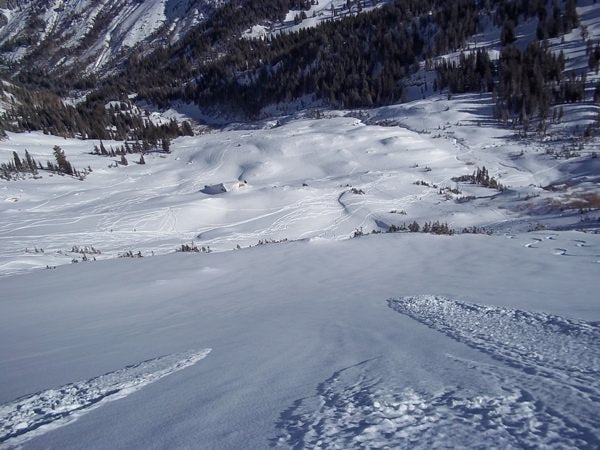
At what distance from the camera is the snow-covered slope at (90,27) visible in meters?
117

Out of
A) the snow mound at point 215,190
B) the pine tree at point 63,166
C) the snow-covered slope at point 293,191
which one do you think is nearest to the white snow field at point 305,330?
the snow-covered slope at point 293,191

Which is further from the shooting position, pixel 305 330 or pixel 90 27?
pixel 90 27

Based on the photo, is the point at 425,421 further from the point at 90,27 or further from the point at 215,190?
the point at 90,27

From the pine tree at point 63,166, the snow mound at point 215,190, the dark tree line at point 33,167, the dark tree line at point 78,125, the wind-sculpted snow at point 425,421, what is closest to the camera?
the wind-sculpted snow at point 425,421

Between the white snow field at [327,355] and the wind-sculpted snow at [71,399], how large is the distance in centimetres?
2

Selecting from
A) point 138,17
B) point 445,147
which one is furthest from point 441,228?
point 138,17

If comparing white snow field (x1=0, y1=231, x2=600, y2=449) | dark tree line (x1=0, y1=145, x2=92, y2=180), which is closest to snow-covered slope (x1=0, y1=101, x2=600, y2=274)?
dark tree line (x1=0, y1=145, x2=92, y2=180)

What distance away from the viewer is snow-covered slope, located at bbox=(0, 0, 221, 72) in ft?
384

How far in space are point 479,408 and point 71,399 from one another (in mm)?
3230

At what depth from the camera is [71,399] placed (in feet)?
10.7

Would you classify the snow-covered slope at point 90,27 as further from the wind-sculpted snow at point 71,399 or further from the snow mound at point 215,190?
the wind-sculpted snow at point 71,399

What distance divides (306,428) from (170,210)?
16.9 m

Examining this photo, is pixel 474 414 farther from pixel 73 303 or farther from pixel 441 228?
pixel 441 228

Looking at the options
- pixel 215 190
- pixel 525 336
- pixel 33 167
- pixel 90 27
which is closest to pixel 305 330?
pixel 525 336
